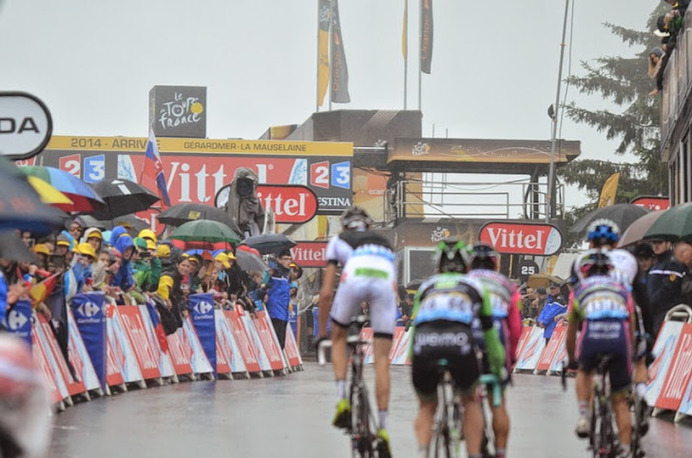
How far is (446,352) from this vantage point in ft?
30.1

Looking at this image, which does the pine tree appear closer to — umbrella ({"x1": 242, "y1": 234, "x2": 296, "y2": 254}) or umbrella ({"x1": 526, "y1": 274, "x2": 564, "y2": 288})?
umbrella ({"x1": 526, "y1": 274, "x2": 564, "y2": 288})

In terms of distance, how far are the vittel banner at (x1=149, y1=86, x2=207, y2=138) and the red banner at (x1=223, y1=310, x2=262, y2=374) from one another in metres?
47.0

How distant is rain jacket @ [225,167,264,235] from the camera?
3447 cm

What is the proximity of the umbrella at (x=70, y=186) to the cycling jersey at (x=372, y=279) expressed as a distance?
7.22 m

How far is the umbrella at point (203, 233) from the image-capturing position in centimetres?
2636

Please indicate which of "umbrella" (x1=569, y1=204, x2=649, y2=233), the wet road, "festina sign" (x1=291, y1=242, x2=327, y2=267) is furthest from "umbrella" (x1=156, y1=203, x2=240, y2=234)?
"festina sign" (x1=291, y1=242, x2=327, y2=267)

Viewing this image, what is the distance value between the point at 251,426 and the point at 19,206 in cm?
1116

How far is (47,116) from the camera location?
35.5 feet

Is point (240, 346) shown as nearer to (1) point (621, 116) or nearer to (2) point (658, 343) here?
(2) point (658, 343)

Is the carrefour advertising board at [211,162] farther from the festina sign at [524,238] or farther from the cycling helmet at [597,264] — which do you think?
the cycling helmet at [597,264]

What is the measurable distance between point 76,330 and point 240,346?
7862 millimetres

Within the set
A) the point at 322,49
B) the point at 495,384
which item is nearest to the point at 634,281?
the point at 495,384

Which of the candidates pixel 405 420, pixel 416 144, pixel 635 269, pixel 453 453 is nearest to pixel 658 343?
pixel 405 420

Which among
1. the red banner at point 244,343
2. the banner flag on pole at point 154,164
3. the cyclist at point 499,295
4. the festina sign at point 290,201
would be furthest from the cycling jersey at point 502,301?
the festina sign at point 290,201
